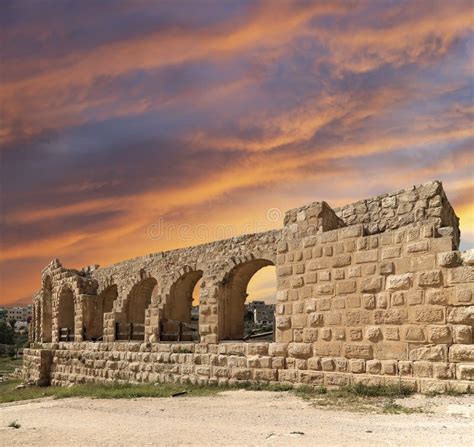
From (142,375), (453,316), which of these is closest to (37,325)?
(142,375)

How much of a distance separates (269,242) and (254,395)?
4.30 metres

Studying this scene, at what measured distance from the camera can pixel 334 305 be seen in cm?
977

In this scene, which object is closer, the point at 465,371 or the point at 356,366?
the point at 465,371

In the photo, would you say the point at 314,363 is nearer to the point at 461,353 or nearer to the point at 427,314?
the point at 427,314

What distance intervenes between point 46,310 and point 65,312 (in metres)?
2.83

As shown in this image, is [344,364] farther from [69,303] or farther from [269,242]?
[69,303]

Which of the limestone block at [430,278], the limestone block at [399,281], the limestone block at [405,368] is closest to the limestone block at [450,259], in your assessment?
the limestone block at [430,278]

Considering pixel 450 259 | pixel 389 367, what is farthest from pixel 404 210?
pixel 389 367

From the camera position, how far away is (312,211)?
34.8 feet

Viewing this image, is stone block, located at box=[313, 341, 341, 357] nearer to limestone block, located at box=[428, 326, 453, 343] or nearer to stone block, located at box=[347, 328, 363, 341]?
stone block, located at box=[347, 328, 363, 341]

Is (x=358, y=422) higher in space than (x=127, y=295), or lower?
lower

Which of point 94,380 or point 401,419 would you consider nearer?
point 401,419

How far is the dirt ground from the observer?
18.1ft

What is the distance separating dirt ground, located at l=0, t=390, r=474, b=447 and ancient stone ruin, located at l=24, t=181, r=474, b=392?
97 centimetres
